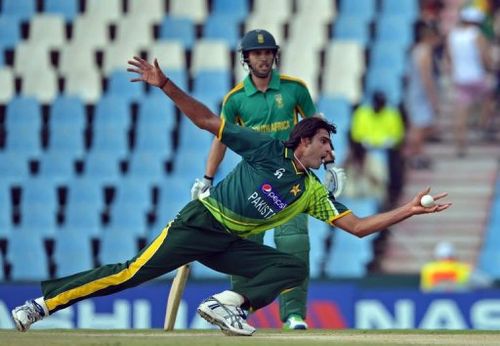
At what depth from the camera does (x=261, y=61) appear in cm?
969

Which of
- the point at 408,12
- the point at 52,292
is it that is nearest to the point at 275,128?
the point at 52,292

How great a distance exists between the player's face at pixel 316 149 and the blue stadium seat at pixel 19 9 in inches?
415

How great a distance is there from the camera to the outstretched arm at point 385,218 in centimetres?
830

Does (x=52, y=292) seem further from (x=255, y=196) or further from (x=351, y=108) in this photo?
(x=351, y=108)

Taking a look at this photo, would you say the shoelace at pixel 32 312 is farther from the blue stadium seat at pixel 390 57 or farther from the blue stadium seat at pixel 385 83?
the blue stadium seat at pixel 390 57

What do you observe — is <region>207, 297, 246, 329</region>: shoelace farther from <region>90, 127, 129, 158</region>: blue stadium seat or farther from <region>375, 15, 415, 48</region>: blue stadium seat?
<region>375, 15, 415, 48</region>: blue stadium seat

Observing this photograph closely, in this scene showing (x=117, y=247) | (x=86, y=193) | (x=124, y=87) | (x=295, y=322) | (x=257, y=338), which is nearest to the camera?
(x=257, y=338)

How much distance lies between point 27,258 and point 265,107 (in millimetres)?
6812

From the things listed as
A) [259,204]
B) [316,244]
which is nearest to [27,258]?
[316,244]

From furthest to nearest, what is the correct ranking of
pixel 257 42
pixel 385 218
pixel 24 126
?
pixel 24 126 < pixel 257 42 < pixel 385 218

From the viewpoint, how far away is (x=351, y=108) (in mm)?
17016

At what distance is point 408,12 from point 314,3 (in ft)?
3.63

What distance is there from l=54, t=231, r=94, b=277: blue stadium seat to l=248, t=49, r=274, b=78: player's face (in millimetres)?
6530

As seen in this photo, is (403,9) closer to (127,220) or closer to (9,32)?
(127,220)
